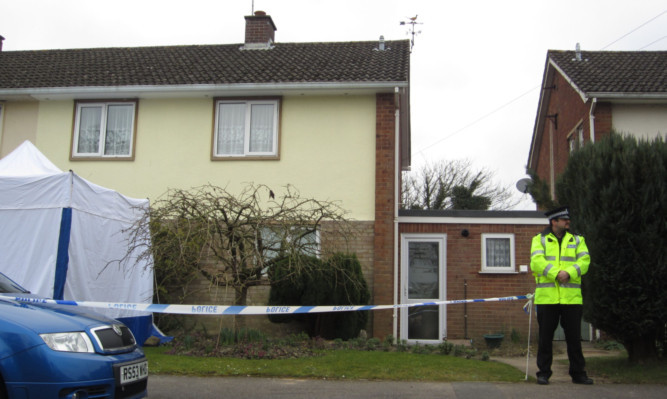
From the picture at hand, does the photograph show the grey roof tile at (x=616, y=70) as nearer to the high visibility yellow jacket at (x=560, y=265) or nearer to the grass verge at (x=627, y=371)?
the grass verge at (x=627, y=371)

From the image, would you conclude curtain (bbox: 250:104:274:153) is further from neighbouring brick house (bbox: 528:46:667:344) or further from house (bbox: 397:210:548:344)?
neighbouring brick house (bbox: 528:46:667:344)

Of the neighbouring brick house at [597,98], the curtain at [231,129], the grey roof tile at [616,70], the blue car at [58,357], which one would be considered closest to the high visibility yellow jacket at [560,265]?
the blue car at [58,357]

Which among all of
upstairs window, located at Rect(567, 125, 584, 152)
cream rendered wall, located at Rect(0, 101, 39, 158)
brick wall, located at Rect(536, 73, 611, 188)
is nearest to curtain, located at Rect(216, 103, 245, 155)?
cream rendered wall, located at Rect(0, 101, 39, 158)

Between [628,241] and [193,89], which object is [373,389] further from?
[193,89]

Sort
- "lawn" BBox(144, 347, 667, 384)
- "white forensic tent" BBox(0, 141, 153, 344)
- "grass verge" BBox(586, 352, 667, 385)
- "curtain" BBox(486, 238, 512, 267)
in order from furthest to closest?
"curtain" BBox(486, 238, 512, 267)
"white forensic tent" BBox(0, 141, 153, 344)
"lawn" BBox(144, 347, 667, 384)
"grass verge" BBox(586, 352, 667, 385)

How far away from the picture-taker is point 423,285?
12602 millimetres

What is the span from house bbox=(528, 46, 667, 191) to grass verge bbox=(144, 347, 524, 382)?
504 centimetres

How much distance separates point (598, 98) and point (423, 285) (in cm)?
563

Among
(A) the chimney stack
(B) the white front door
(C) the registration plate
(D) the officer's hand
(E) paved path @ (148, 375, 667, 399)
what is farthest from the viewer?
(A) the chimney stack

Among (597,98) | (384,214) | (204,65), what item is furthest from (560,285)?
(204,65)

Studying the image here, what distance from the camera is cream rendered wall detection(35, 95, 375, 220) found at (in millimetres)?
12539

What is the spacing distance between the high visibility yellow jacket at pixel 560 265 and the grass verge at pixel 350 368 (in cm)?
115

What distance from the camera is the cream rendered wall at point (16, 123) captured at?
13.8 metres

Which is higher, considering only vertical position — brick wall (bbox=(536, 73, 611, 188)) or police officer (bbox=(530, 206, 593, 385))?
brick wall (bbox=(536, 73, 611, 188))
